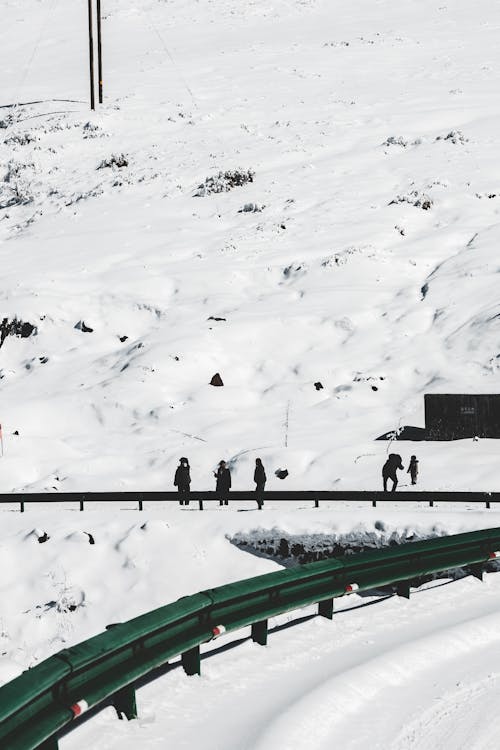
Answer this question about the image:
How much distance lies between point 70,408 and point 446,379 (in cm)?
1367

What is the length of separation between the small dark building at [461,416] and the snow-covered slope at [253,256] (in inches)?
48.5

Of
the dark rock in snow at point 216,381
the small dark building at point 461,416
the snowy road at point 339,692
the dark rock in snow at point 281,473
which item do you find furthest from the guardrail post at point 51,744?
the dark rock in snow at point 216,381

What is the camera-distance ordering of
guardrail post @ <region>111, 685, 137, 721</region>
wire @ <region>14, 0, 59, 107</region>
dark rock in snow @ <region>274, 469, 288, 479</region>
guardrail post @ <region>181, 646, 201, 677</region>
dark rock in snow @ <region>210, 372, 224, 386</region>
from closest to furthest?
guardrail post @ <region>111, 685, 137, 721</region> < guardrail post @ <region>181, 646, 201, 677</region> < dark rock in snow @ <region>274, 469, 288, 479</region> < dark rock in snow @ <region>210, 372, 224, 386</region> < wire @ <region>14, 0, 59, 107</region>

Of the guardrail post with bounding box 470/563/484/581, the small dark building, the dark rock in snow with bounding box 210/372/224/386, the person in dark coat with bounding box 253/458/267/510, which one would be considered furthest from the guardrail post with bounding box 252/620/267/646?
the dark rock in snow with bounding box 210/372/224/386

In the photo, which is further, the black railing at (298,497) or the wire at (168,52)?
the wire at (168,52)

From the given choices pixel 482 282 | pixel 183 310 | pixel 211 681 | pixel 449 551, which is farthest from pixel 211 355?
pixel 211 681

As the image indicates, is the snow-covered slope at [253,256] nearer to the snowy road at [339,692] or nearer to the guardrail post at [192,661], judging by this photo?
the snowy road at [339,692]

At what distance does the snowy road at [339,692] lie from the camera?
7.11 meters

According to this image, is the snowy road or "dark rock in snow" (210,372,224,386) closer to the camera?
the snowy road

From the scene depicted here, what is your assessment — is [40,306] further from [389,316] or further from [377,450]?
[377,450]

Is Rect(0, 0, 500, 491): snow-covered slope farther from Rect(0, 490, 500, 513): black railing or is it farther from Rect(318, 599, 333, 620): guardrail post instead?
Rect(318, 599, 333, 620): guardrail post

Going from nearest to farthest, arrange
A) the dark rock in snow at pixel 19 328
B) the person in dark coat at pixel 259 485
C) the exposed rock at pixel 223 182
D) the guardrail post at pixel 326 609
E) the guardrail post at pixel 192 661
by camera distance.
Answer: the guardrail post at pixel 192 661 → the guardrail post at pixel 326 609 → the person in dark coat at pixel 259 485 → the dark rock in snow at pixel 19 328 → the exposed rock at pixel 223 182

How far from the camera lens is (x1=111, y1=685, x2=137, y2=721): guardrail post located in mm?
7551

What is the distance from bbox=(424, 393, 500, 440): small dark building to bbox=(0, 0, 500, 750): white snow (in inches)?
43.3
